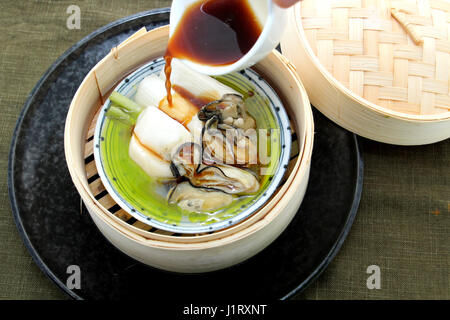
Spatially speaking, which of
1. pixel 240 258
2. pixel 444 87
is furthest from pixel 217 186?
pixel 444 87

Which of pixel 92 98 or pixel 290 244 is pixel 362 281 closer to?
pixel 290 244

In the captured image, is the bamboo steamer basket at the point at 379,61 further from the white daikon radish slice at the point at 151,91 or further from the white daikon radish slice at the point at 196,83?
the white daikon radish slice at the point at 151,91

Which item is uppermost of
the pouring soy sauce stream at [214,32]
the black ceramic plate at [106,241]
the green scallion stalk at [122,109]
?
the pouring soy sauce stream at [214,32]

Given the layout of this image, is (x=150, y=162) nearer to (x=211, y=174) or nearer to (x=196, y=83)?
(x=211, y=174)

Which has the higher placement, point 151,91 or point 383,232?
point 151,91

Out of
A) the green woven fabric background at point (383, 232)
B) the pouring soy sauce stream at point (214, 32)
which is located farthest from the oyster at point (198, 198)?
the green woven fabric background at point (383, 232)

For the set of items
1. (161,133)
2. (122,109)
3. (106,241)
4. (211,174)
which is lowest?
(106,241)

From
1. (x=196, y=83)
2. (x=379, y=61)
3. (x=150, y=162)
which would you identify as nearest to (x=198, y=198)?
(x=150, y=162)
